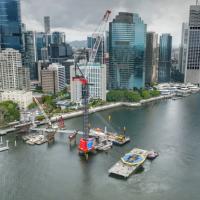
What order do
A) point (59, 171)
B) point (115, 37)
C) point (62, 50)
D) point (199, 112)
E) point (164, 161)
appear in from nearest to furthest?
A: point (59, 171) < point (164, 161) < point (199, 112) < point (115, 37) < point (62, 50)

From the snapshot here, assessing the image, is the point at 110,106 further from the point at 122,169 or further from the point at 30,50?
the point at 30,50

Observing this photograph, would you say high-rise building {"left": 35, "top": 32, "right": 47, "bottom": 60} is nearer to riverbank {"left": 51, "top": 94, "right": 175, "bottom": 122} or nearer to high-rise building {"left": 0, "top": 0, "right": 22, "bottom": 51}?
high-rise building {"left": 0, "top": 0, "right": 22, "bottom": 51}

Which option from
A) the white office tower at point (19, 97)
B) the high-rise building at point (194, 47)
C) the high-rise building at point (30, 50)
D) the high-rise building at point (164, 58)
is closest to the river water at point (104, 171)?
the white office tower at point (19, 97)

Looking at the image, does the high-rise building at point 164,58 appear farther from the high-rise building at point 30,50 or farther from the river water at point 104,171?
the river water at point 104,171

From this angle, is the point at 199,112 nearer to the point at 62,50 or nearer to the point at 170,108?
the point at 170,108

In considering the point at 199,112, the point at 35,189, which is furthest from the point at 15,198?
the point at 199,112
